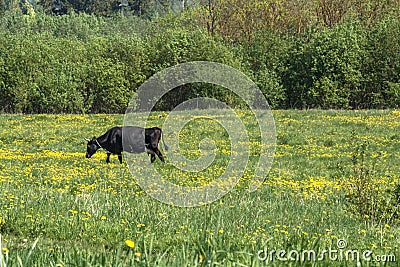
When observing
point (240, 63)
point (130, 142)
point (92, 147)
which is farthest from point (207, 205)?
point (240, 63)

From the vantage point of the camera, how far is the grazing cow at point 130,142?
73.0 feet

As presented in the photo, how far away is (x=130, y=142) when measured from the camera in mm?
22766

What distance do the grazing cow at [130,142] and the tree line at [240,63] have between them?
33751 mm

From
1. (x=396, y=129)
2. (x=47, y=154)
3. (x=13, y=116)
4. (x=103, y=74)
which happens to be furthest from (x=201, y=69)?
(x=47, y=154)

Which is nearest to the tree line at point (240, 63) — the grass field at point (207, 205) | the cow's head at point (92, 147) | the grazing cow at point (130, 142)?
the grass field at point (207, 205)

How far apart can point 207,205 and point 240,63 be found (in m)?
51.4

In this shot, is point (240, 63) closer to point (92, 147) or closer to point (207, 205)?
point (92, 147)

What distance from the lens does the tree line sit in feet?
192

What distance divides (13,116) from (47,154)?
61.3 ft

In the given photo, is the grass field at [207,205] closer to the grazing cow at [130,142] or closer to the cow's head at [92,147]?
the cow's head at [92,147]

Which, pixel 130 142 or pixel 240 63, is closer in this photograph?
pixel 130 142

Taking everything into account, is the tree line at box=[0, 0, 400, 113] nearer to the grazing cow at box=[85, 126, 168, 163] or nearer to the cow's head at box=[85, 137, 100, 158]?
the grazing cow at box=[85, 126, 168, 163]

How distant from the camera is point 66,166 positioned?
1953cm

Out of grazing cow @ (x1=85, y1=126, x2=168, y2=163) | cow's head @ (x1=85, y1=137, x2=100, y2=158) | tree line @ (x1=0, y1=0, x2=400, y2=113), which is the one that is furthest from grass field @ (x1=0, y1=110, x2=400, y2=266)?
tree line @ (x1=0, y1=0, x2=400, y2=113)
